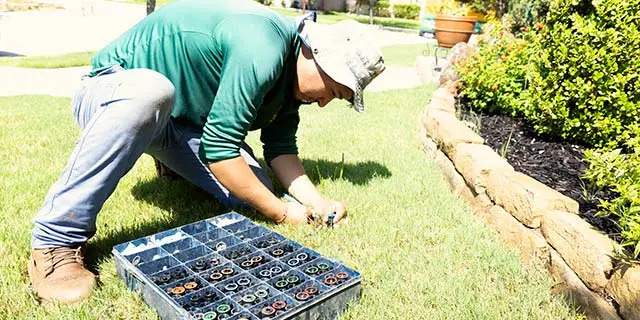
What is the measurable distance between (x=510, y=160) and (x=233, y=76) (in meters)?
2.09

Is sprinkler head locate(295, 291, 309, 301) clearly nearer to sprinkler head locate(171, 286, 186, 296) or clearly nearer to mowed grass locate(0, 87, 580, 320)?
mowed grass locate(0, 87, 580, 320)

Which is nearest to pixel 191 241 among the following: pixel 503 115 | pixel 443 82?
pixel 503 115

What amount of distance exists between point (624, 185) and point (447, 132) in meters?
1.67

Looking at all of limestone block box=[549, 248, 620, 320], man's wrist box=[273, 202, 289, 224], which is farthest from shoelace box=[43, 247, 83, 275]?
limestone block box=[549, 248, 620, 320]

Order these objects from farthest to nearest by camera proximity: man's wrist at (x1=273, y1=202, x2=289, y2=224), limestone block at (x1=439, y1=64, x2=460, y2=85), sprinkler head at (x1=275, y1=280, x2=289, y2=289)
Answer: limestone block at (x1=439, y1=64, x2=460, y2=85)
man's wrist at (x1=273, y1=202, x2=289, y2=224)
sprinkler head at (x1=275, y1=280, x2=289, y2=289)

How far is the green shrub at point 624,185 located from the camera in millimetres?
1858

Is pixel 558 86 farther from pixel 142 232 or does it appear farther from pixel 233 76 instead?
pixel 142 232

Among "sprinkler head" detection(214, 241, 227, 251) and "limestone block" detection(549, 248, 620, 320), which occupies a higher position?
"limestone block" detection(549, 248, 620, 320)

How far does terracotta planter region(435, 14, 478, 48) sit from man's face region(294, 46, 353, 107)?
7.68 meters

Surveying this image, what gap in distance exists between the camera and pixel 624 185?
2.07 meters

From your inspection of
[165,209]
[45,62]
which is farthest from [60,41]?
[165,209]

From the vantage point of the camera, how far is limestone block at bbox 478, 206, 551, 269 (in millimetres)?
2301

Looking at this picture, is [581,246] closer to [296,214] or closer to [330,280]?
[330,280]

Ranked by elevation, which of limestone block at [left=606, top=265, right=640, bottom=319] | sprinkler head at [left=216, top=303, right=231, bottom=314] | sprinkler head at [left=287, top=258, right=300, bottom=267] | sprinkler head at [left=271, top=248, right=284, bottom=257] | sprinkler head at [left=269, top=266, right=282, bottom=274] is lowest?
sprinkler head at [left=271, top=248, right=284, bottom=257]
